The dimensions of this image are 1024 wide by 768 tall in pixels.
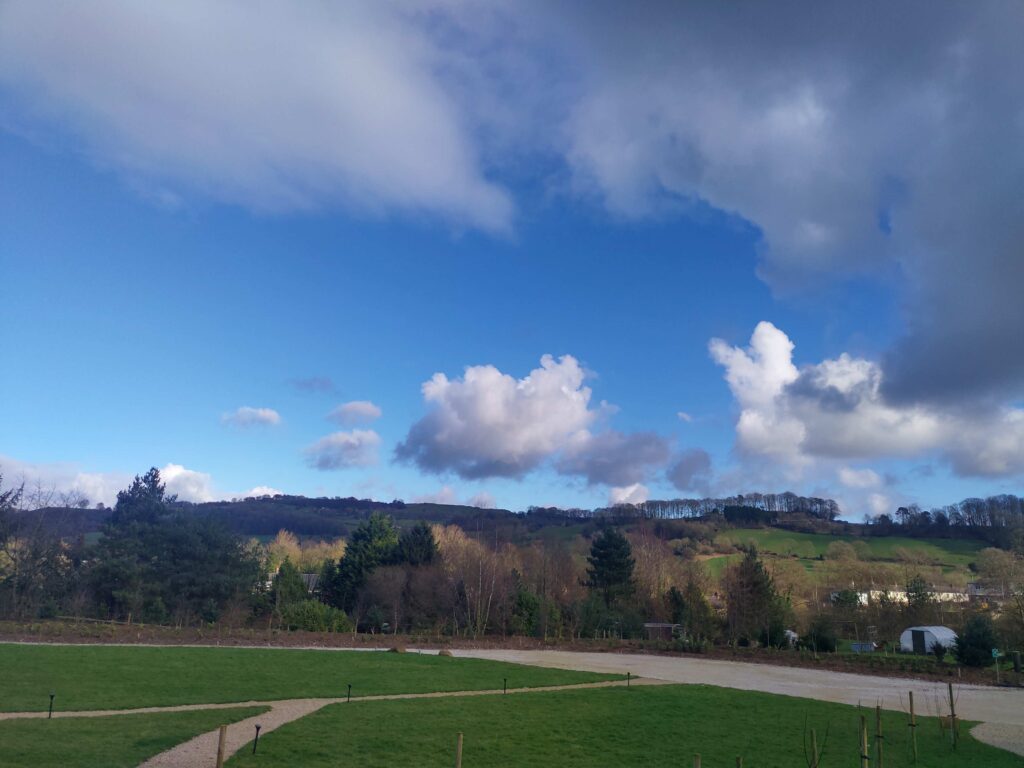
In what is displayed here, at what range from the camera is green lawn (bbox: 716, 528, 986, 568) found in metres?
81.2

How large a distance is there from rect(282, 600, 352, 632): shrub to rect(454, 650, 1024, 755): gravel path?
1093 cm

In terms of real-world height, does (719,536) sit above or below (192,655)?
above

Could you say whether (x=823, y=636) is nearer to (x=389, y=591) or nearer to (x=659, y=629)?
(x=659, y=629)

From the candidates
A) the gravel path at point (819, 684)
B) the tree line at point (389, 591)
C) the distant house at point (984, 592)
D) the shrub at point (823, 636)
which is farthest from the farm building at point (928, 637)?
the gravel path at point (819, 684)

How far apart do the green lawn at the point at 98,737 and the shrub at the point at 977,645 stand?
30.4 meters

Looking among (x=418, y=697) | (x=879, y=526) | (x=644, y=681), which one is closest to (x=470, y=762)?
(x=418, y=697)

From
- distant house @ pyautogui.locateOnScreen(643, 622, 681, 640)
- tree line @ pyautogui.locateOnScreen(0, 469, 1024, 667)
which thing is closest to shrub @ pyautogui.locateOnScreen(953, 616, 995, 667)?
tree line @ pyautogui.locateOnScreen(0, 469, 1024, 667)

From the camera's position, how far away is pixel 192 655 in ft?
84.0

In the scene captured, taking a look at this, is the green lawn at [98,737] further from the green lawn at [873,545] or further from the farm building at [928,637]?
the green lawn at [873,545]

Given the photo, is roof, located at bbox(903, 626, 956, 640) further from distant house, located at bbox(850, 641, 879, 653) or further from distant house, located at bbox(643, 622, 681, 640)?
distant house, located at bbox(643, 622, 681, 640)

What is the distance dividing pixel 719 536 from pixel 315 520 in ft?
221

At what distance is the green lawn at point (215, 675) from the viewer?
17.2m

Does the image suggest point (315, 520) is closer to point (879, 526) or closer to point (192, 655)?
point (879, 526)

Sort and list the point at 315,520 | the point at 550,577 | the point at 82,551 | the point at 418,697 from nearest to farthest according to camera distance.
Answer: the point at 418,697 → the point at 82,551 → the point at 550,577 → the point at 315,520
